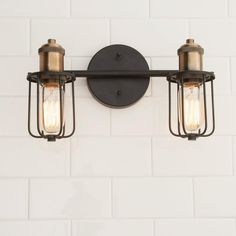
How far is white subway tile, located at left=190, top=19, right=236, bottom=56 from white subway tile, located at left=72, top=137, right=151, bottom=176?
0.27 m

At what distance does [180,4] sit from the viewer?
103 centimetres

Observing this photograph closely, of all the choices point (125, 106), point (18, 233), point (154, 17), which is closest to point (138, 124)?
point (125, 106)

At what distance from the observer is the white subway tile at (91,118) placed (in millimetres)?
979

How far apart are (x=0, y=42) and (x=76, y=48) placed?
18 centimetres

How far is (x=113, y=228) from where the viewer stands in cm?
96

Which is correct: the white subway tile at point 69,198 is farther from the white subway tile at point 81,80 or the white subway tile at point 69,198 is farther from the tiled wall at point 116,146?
the white subway tile at point 81,80

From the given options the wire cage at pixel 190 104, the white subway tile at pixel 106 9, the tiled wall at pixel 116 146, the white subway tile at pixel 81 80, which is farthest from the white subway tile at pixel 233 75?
the white subway tile at pixel 81 80

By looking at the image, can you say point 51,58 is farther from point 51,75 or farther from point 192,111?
point 192,111

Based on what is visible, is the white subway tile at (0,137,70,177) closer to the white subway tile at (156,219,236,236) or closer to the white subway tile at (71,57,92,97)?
the white subway tile at (71,57,92,97)

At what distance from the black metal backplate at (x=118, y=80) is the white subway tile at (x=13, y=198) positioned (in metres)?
0.26

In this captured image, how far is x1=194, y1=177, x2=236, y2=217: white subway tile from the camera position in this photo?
0.97 metres

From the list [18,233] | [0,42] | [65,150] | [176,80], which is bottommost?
[18,233]

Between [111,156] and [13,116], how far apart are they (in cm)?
24

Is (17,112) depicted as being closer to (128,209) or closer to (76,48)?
(76,48)
